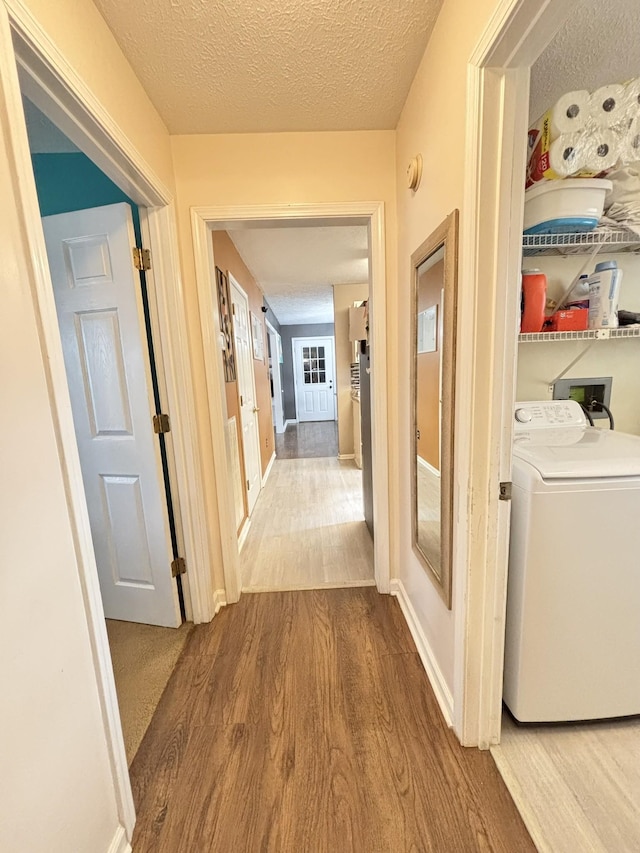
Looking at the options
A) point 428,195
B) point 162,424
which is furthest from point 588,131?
point 162,424

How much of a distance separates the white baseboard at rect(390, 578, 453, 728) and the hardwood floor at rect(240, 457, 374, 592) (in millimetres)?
253

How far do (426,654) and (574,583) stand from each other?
716 mm

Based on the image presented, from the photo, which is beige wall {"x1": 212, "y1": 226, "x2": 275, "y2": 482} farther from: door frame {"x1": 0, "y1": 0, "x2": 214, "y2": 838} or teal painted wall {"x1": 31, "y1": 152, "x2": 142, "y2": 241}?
door frame {"x1": 0, "y1": 0, "x2": 214, "y2": 838}

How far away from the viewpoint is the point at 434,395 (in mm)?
1425

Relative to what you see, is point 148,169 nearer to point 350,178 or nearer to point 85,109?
point 85,109

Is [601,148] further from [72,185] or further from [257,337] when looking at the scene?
[257,337]

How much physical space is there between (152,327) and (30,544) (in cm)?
119

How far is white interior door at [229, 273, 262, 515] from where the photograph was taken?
123 inches

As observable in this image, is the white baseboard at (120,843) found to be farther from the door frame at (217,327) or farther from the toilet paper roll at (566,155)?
the toilet paper roll at (566,155)

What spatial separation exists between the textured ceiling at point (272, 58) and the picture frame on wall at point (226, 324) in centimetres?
94

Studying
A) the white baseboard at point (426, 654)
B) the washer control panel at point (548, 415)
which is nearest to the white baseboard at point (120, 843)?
the white baseboard at point (426, 654)

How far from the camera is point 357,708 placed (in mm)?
1373

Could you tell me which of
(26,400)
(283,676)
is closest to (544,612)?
(283,676)

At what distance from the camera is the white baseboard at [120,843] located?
0.94 m
